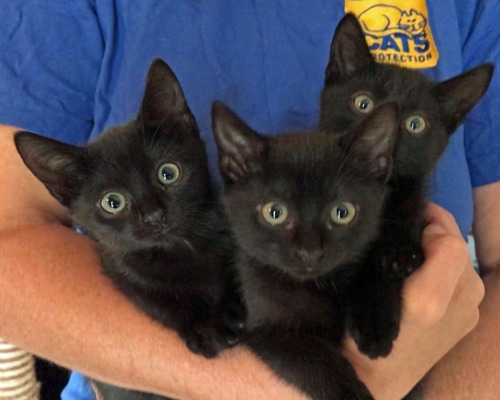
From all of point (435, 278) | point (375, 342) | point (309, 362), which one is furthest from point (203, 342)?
point (435, 278)

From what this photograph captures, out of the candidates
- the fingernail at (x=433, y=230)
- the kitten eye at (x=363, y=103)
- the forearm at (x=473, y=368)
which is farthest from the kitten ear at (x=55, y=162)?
the forearm at (x=473, y=368)

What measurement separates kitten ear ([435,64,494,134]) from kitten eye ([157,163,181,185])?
0.52 metres

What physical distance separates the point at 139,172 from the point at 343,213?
0.36 m

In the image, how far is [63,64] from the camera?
114cm

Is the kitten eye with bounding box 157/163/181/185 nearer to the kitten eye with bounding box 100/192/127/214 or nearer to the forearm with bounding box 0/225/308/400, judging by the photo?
the kitten eye with bounding box 100/192/127/214

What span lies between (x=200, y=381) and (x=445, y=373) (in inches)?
20.6

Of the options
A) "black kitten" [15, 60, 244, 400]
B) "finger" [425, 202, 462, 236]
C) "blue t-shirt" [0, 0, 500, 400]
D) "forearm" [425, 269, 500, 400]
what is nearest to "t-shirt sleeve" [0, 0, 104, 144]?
"blue t-shirt" [0, 0, 500, 400]

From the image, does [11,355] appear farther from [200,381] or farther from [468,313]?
[468,313]

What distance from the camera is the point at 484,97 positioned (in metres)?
1.26

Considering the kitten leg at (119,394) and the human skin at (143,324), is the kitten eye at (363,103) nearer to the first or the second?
the human skin at (143,324)

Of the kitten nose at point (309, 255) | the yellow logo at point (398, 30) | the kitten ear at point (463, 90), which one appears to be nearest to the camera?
the kitten nose at point (309, 255)

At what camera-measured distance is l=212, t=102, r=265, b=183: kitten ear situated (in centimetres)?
88

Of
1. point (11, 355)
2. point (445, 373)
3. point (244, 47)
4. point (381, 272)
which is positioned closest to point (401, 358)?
point (381, 272)

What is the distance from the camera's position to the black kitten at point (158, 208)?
37.0 inches
